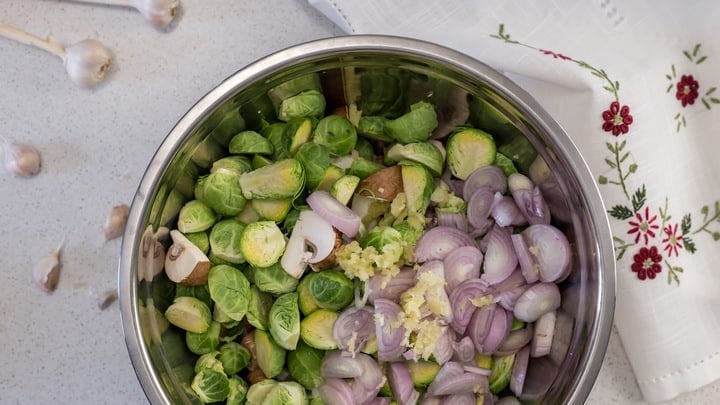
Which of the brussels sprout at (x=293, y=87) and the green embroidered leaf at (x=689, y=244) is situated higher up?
the green embroidered leaf at (x=689, y=244)

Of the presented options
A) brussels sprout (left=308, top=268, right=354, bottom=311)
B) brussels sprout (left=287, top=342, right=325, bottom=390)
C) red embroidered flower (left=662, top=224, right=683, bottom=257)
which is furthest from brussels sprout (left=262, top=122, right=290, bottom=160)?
red embroidered flower (left=662, top=224, right=683, bottom=257)

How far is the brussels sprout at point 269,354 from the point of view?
1158 millimetres

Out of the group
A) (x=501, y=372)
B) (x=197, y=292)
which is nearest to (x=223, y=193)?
(x=197, y=292)

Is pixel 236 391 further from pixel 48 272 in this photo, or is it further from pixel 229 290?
pixel 48 272

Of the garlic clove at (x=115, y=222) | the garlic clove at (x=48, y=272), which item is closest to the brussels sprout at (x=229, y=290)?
the garlic clove at (x=115, y=222)

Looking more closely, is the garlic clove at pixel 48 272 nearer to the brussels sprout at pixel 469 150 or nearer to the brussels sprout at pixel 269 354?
the brussels sprout at pixel 269 354

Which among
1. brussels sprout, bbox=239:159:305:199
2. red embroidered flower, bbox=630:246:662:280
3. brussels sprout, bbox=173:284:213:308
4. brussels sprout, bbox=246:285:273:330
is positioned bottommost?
brussels sprout, bbox=173:284:213:308

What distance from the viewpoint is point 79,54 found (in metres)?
1.28

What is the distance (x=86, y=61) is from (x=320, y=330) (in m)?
0.65

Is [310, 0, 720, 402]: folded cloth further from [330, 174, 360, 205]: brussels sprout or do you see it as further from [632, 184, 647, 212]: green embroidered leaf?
[330, 174, 360, 205]: brussels sprout

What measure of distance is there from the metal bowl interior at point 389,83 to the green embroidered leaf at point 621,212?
0.14 m

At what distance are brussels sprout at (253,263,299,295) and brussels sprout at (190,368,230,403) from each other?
155mm

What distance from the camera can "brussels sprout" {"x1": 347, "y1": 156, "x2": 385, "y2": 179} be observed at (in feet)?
3.97

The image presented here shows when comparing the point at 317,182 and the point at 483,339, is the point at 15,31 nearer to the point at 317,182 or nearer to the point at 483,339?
the point at 317,182
